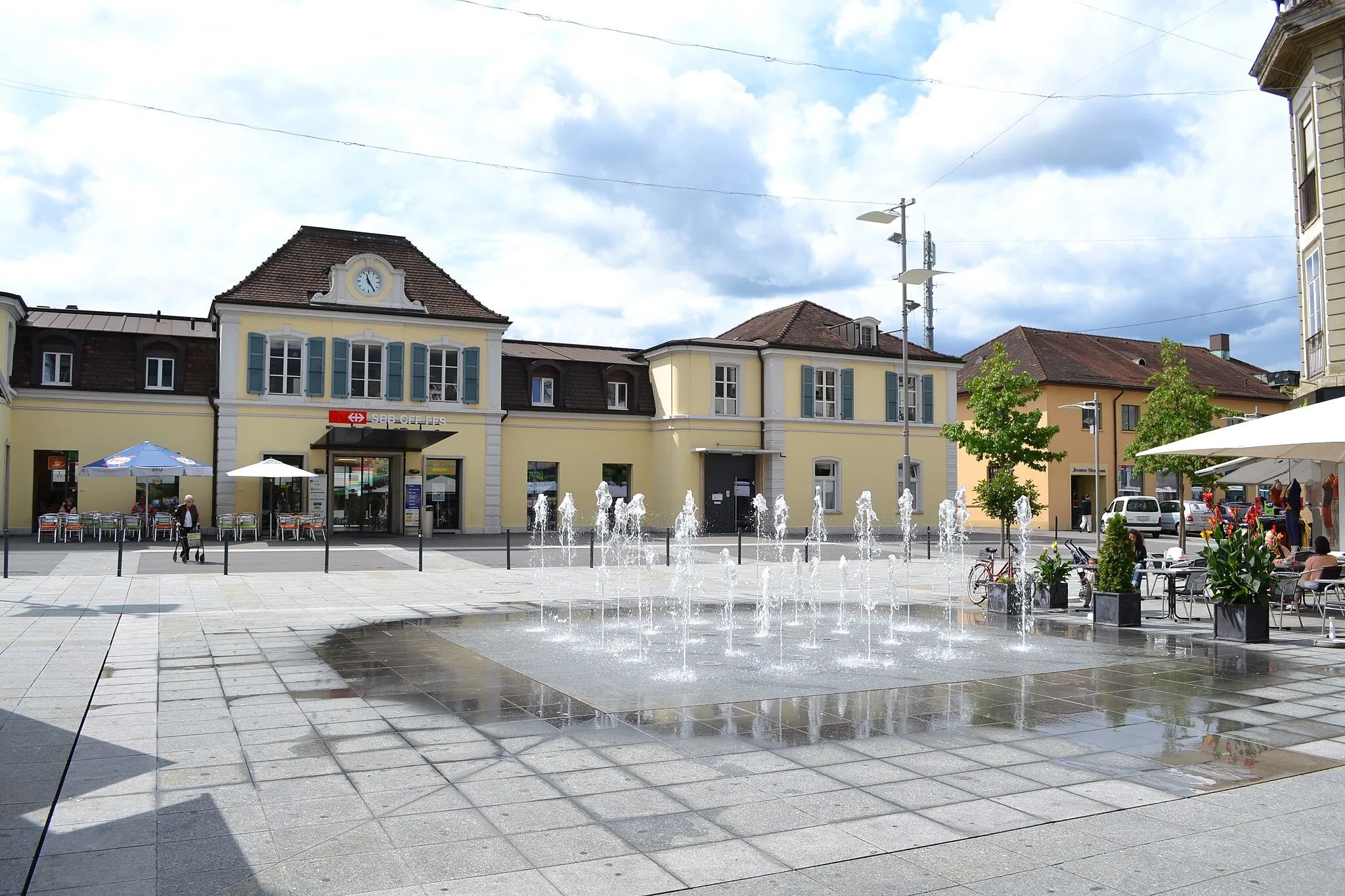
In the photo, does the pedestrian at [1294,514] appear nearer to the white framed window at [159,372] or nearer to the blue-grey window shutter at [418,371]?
the blue-grey window shutter at [418,371]

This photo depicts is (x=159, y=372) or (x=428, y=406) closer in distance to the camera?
(x=159, y=372)

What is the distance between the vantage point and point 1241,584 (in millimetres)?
11172

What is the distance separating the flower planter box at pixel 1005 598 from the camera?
1428 cm

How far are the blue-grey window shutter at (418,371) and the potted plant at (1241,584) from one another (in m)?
26.0

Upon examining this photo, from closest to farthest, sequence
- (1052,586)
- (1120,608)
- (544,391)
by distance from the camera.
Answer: (1120,608) < (1052,586) < (544,391)

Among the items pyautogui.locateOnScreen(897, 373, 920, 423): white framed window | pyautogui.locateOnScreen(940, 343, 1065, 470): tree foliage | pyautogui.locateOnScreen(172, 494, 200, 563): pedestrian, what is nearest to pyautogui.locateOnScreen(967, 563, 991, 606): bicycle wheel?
pyautogui.locateOnScreen(940, 343, 1065, 470): tree foliage

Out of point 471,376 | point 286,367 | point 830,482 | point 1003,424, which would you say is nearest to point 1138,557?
point 1003,424

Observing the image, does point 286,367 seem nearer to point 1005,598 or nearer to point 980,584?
point 980,584

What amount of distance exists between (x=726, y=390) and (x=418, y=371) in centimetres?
1137

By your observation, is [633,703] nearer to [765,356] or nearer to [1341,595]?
[1341,595]

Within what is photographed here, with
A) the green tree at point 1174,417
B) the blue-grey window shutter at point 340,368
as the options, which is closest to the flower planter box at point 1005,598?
the green tree at point 1174,417

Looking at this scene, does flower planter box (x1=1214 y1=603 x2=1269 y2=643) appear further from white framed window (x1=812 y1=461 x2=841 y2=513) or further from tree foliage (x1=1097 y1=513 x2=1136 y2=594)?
white framed window (x1=812 y1=461 x2=841 y2=513)

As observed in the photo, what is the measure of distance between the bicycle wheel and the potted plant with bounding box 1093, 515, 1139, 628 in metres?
2.10

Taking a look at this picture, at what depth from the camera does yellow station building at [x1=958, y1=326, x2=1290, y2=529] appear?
144ft
